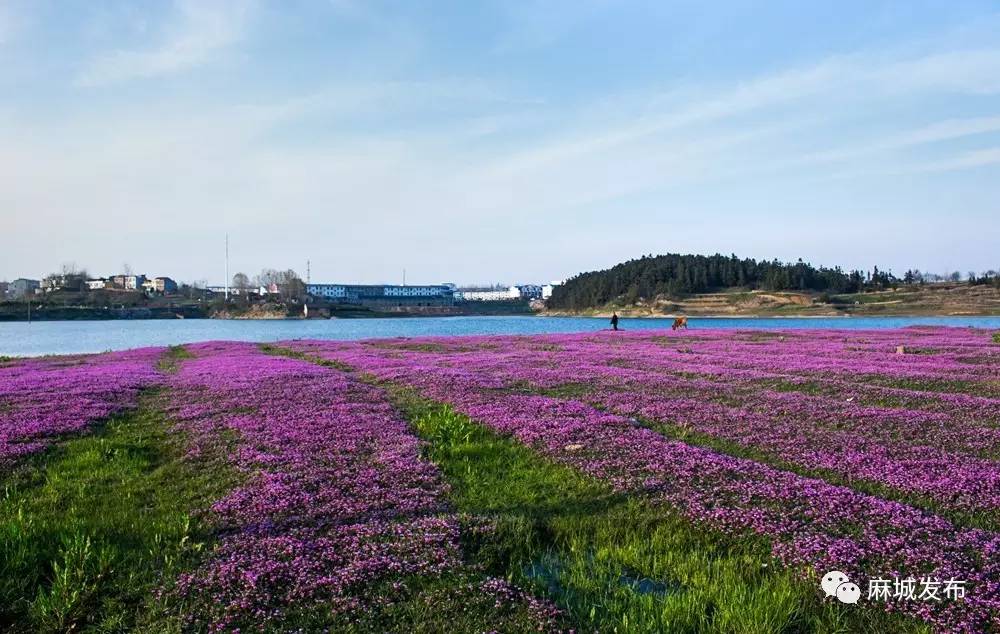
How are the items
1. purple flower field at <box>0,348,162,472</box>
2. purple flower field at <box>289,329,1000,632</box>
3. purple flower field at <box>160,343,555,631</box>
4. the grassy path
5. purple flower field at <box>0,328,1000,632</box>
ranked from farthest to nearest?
purple flower field at <box>0,348,162,472</box> < purple flower field at <box>289,329,1000,632</box> < purple flower field at <box>0,328,1000,632</box> < purple flower field at <box>160,343,555,631</box> < the grassy path

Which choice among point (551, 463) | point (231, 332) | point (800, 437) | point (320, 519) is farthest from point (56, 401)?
point (231, 332)

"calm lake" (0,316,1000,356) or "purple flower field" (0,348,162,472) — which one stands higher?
"purple flower field" (0,348,162,472)

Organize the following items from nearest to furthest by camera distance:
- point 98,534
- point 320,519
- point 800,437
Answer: point 98,534 < point 320,519 < point 800,437

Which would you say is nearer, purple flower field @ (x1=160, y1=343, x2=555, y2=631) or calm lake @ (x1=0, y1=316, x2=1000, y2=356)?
purple flower field @ (x1=160, y1=343, x2=555, y2=631)

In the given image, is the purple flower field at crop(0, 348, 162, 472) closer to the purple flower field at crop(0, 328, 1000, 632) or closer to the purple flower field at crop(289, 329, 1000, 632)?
the purple flower field at crop(0, 328, 1000, 632)

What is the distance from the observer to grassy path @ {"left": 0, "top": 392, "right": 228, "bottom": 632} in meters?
6.60

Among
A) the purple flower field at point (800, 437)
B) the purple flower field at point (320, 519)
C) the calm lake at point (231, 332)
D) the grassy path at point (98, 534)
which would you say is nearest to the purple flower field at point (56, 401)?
the grassy path at point (98, 534)

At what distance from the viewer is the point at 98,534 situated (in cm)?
875

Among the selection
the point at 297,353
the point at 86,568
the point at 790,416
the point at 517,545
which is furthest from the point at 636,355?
the point at 86,568

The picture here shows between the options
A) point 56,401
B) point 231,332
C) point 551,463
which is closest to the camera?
point 551,463

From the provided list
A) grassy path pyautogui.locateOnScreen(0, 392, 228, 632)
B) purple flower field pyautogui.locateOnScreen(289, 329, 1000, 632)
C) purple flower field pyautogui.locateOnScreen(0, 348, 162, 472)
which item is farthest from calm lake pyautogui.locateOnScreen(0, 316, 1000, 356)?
grassy path pyautogui.locateOnScreen(0, 392, 228, 632)

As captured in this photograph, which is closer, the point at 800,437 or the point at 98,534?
the point at 98,534

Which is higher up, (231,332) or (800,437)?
(800,437)

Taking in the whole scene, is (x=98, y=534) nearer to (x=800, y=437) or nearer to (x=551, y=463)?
(x=551, y=463)
